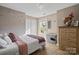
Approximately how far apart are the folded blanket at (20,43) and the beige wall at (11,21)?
92mm

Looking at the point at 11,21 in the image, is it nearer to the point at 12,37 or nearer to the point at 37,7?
the point at 12,37

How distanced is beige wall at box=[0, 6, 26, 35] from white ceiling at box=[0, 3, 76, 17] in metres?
0.08

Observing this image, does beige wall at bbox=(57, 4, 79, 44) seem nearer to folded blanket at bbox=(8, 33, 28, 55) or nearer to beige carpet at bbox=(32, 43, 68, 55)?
beige carpet at bbox=(32, 43, 68, 55)

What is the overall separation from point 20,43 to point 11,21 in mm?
442

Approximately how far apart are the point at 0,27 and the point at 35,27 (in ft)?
2.15

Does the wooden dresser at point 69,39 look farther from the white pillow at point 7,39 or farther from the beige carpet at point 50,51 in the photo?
the white pillow at point 7,39

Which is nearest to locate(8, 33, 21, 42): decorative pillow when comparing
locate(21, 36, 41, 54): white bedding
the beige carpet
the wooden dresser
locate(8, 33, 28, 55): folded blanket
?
locate(8, 33, 28, 55): folded blanket

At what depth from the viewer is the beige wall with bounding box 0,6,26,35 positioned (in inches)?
80.5

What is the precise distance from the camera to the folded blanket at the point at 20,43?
6.78 feet

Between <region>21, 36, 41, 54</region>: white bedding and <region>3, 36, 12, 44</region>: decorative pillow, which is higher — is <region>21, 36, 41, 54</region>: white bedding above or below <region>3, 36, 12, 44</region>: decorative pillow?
below

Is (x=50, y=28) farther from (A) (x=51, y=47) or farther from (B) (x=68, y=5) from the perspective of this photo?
(B) (x=68, y=5)

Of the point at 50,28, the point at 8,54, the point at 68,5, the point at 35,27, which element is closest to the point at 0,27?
the point at 8,54

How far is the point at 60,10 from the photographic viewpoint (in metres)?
2.14

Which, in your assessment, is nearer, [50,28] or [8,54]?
[8,54]
